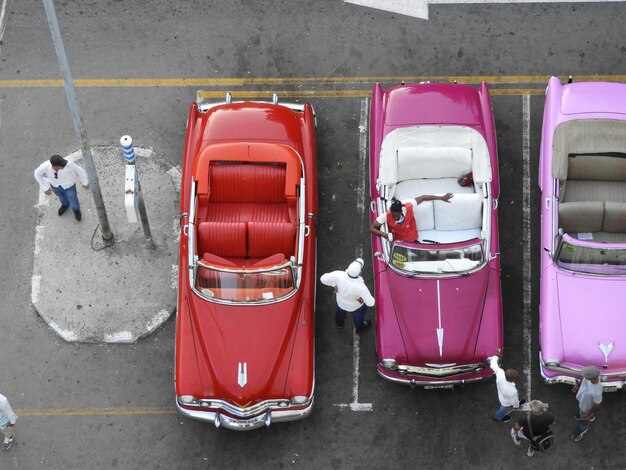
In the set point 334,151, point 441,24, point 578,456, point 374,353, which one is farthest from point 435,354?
point 441,24

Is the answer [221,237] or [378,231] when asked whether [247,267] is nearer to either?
[221,237]

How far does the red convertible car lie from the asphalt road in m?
0.80

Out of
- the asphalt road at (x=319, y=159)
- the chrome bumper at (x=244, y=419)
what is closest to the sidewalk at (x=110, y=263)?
the asphalt road at (x=319, y=159)

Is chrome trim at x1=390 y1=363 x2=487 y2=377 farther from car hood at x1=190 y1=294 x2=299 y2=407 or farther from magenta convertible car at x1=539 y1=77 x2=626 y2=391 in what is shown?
car hood at x1=190 y1=294 x2=299 y2=407

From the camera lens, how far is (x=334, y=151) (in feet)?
49.2

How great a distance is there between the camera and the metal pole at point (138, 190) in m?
12.5

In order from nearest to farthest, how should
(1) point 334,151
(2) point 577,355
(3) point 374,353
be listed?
(2) point 577,355, (3) point 374,353, (1) point 334,151

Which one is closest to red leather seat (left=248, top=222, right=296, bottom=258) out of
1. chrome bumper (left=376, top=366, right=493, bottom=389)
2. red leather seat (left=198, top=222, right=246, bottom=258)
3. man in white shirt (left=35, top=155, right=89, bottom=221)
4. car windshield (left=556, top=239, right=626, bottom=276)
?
red leather seat (left=198, top=222, right=246, bottom=258)

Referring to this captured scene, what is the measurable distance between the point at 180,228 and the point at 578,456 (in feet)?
20.7

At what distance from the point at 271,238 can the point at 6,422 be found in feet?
13.5

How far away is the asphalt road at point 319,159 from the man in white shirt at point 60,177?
97 centimetres

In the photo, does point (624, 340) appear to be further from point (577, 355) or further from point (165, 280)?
point (165, 280)

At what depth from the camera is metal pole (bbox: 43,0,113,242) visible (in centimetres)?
1103

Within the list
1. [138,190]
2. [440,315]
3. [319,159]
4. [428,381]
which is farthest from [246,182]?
[428,381]
